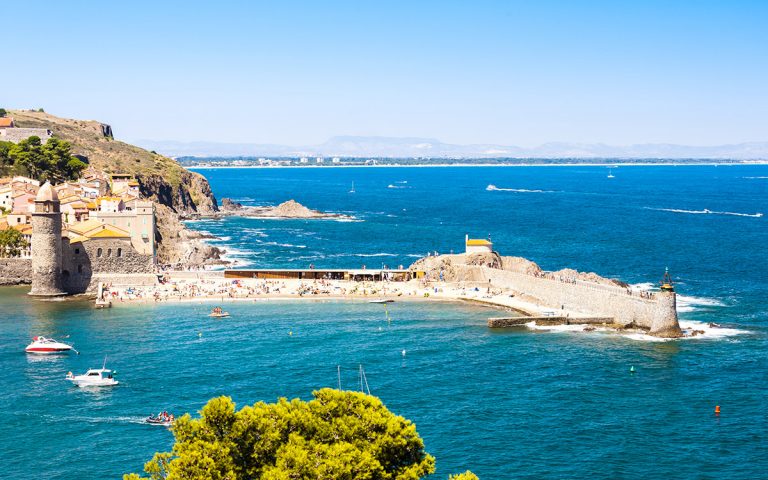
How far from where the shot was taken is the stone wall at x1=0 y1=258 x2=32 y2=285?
280ft

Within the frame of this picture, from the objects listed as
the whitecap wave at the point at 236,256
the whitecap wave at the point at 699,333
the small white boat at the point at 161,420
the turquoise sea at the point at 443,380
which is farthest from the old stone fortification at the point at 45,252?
the whitecap wave at the point at 699,333

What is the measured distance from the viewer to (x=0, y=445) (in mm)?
41719

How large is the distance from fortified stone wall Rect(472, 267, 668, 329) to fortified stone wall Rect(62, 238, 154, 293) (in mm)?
34311

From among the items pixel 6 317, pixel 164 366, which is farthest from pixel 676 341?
pixel 6 317

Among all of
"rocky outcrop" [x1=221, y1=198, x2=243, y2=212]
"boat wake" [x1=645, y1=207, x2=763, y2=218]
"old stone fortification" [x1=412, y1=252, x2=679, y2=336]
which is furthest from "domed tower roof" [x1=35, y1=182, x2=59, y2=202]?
"boat wake" [x1=645, y1=207, x2=763, y2=218]

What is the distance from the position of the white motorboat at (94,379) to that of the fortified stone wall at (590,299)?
3555 centimetres

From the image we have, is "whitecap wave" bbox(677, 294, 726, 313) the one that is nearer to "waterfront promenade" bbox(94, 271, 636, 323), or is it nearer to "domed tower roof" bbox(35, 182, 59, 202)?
"waterfront promenade" bbox(94, 271, 636, 323)

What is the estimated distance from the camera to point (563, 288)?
236 ft

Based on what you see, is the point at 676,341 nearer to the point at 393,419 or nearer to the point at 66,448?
the point at 393,419

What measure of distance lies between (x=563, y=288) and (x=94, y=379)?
3712cm

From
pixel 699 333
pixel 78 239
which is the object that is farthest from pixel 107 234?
pixel 699 333

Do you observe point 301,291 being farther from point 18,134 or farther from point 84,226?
point 18,134

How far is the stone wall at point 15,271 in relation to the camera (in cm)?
8544

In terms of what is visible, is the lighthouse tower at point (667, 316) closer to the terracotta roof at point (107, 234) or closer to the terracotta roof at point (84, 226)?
the terracotta roof at point (107, 234)
